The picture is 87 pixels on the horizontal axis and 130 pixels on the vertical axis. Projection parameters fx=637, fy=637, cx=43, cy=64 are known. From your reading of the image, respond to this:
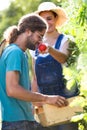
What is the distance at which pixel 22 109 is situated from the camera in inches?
217

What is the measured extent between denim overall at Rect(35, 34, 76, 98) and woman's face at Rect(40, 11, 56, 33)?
16cm

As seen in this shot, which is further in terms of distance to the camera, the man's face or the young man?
the man's face

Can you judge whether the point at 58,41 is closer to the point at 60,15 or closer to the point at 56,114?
the point at 60,15

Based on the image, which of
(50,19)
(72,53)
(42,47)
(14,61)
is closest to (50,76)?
(72,53)

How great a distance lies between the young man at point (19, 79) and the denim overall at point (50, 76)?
0.60 metres

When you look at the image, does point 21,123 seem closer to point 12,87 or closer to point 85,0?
point 12,87

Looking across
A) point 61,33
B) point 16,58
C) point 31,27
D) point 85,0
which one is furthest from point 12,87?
point 61,33

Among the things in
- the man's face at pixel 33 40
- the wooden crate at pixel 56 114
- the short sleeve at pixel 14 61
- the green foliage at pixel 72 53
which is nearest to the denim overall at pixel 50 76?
the green foliage at pixel 72 53

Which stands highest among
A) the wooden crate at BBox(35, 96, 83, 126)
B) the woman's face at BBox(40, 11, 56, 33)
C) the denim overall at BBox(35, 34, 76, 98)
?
the woman's face at BBox(40, 11, 56, 33)

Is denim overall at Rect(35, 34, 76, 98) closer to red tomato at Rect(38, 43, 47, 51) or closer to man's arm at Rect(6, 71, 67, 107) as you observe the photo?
red tomato at Rect(38, 43, 47, 51)

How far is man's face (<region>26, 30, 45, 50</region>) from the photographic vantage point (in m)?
5.51

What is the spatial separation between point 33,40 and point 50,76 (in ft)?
2.54

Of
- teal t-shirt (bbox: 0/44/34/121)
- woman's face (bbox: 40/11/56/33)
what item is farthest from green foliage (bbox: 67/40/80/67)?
teal t-shirt (bbox: 0/44/34/121)

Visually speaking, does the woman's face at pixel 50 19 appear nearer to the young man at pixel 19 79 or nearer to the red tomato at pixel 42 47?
the red tomato at pixel 42 47
